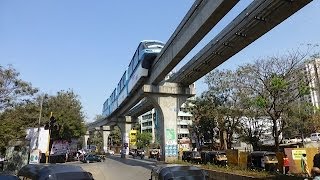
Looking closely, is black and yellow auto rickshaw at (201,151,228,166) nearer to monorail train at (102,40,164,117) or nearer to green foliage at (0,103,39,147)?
monorail train at (102,40,164,117)

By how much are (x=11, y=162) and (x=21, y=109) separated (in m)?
5.35

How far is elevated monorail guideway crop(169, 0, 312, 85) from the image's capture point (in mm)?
18609

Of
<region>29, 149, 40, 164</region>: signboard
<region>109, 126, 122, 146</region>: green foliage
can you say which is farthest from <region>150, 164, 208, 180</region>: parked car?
<region>109, 126, 122, 146</region>: green foliage

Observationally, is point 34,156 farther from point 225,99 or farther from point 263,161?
point 225,99

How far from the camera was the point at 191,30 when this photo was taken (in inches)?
947

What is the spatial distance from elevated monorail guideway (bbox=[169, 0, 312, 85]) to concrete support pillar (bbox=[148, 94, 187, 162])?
668 cm

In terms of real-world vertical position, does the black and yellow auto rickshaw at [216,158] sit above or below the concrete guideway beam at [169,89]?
below

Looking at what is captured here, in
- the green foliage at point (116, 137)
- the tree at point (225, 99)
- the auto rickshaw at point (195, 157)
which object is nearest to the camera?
the auto rickshaw at point (195, 157)

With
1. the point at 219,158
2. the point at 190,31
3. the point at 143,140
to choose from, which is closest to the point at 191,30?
the point at 190,31

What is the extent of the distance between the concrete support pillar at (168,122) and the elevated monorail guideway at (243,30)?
21.9ft

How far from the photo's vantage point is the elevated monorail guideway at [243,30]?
18609 mm

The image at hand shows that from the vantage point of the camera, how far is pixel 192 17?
23.7m

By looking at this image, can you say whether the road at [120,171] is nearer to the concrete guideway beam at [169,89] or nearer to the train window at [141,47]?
the concrete guideway beam at [169,89]

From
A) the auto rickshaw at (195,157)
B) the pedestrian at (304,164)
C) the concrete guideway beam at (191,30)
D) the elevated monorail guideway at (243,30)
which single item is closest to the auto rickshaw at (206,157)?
the auto rickshaw at (195,157)
